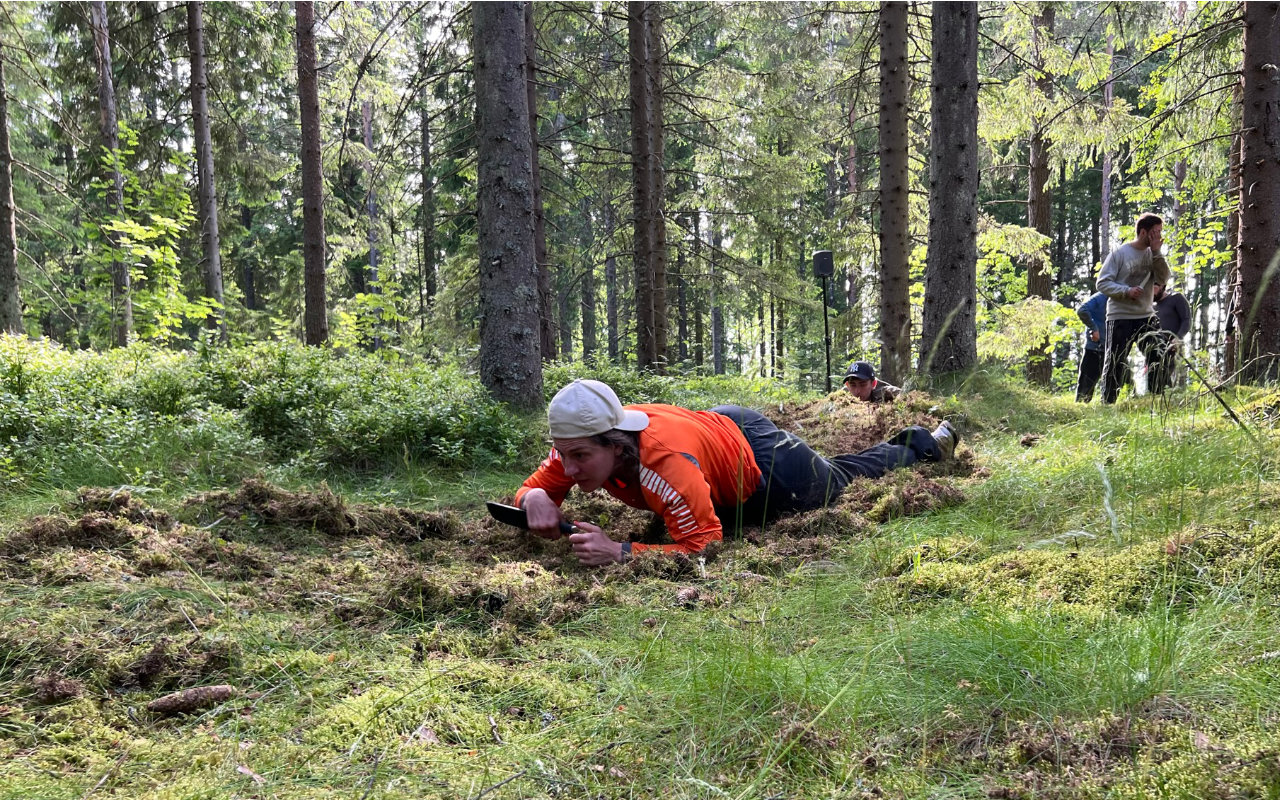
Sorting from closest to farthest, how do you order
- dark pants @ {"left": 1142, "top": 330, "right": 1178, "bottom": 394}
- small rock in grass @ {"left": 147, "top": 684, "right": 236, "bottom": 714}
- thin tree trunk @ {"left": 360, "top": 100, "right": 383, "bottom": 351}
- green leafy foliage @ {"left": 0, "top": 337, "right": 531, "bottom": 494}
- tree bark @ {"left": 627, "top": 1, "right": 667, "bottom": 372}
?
small rock in grass @ {"left": 147, "top": 684, "right": 236, "bottom": 714}
dark pants @ {"left": 1142, "top": 330, "right": 1178, "bottom": 394}
green leafy foliage @ {"left": 0, "top": 337, "right": 531, "bottom": 494}
tree bark @ {"left": 627, "top": 1, "right": 667, "bottom": 372}
thin tree trunk @ {"left": 360, "top": 100, "right": 383, "bottom": 351}

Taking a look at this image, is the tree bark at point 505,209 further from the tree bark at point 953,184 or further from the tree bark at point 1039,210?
the tree bark at point 1039,210

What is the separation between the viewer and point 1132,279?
6.73m

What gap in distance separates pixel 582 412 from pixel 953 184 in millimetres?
6099

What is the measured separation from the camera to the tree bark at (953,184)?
7.45 m

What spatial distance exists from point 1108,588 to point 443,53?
11570 mm

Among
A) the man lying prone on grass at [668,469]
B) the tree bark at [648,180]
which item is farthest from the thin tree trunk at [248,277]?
the man lying prone on grass at [668,469]

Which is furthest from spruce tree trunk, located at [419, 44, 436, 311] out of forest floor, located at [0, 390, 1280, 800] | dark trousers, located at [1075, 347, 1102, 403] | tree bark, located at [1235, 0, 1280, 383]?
tree bark, located at [1235, 0, 1280, 383]

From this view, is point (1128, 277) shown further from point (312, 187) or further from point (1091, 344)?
point (312, 187)

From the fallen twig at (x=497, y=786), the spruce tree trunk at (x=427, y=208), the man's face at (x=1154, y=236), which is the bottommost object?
the fallen twig at (x=497, y=786)

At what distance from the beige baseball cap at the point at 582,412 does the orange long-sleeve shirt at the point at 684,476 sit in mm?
232

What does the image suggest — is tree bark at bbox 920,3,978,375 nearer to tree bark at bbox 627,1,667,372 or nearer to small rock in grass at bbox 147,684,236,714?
tree bark at bbox 627,1,667,372

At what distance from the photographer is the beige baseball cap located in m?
3.47

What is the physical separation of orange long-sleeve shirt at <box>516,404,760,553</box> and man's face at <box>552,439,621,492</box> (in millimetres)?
161

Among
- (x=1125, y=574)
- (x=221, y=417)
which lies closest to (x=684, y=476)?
(x=1125, y=574)
